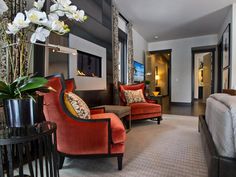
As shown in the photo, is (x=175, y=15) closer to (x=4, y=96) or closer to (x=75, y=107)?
(x=75, y=107)

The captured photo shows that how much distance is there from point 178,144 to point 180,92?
5352 millimetres

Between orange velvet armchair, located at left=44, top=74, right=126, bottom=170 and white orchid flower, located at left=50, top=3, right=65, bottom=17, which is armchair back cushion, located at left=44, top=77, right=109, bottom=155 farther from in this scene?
white orchid flower, located at left=50, top=3, right=65, bottom=17

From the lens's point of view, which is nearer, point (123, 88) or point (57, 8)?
point (57, 8)

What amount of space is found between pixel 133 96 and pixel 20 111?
3174 millimetres

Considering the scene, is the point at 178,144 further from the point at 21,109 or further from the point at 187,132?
the point at 21,109

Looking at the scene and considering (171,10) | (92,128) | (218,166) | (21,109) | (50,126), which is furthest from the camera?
(171,10)

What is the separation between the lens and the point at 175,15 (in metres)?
5.01

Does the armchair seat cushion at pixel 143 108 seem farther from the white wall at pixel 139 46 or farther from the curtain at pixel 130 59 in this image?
the white wall at pixel 139 46

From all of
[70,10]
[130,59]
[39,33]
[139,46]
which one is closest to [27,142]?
[39,33]

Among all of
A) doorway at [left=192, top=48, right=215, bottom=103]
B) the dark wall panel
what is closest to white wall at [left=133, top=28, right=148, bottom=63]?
the dark wall panel

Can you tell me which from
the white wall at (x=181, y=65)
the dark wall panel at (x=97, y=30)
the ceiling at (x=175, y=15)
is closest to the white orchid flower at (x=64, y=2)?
the dark wall panel at (x=97, y=30)

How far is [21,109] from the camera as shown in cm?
99

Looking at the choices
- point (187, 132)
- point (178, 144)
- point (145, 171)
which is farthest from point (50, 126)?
point (187, 132)

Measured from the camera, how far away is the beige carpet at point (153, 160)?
1839 millimetres
